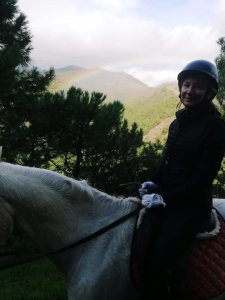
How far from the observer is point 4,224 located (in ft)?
9.52

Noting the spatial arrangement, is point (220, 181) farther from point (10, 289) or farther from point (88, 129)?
point (10, 289)

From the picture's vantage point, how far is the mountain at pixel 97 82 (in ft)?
55.5

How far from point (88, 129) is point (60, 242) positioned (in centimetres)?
945

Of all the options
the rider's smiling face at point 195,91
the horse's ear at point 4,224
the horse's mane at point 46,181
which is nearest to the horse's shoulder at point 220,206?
the rider's smiling face at point 195,91

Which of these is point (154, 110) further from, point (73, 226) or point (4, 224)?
point (4, 224)

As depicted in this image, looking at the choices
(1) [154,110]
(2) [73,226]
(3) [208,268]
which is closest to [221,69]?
(3) [208,268]

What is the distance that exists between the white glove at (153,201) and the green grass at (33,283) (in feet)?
15.2

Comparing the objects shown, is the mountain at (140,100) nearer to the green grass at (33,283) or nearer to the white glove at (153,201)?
the green grass at (33,283)

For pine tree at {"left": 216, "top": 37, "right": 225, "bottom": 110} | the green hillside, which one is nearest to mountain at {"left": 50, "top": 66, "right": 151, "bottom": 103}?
the green hillside

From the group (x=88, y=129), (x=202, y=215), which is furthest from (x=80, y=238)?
(x=88, y=129)

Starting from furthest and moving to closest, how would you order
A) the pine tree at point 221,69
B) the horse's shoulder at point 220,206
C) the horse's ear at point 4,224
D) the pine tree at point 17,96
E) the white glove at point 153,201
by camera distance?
the pine tree at point 221,69, the pine tree at point 17,96, the horse's shoulder at point 220,206, the white glove at point 153,201, the horse's ear at point 4,224

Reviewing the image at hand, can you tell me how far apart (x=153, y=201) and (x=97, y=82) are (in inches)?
1309

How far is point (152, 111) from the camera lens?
164ft

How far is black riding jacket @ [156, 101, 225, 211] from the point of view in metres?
3.09
